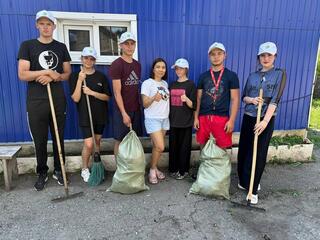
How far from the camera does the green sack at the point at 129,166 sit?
11.8ft

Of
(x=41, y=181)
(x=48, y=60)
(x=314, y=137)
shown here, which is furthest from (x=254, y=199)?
(x=314, y=137)

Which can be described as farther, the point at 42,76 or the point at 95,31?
the point at 95,31

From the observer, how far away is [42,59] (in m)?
3.50

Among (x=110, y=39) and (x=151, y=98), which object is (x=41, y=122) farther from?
(x=110, y=39)

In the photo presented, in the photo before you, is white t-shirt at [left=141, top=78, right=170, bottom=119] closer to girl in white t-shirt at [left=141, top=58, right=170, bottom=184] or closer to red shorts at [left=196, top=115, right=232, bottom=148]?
girl in white t-shirt at [left=141, top=58, right=170, bottom=184]

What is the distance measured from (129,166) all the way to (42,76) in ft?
5.00

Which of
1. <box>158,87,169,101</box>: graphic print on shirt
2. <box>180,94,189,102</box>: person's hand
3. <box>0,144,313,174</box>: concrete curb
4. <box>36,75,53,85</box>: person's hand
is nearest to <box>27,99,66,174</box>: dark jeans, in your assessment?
<box>36,75,53,85</box>: person's hand

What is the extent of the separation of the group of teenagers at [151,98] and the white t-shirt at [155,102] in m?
0.01

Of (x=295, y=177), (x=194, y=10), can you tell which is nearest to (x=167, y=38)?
(x=194, y=10)

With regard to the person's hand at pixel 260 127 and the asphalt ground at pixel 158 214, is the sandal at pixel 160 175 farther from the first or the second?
the person's hand at pixel 260 127

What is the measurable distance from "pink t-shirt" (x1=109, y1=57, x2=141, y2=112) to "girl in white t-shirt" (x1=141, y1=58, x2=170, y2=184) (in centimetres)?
16

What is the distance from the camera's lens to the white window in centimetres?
416

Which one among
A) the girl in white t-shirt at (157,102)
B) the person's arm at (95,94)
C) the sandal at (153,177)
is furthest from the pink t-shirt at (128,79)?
the sandal at (153,177)

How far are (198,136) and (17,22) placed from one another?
9.93 ft
